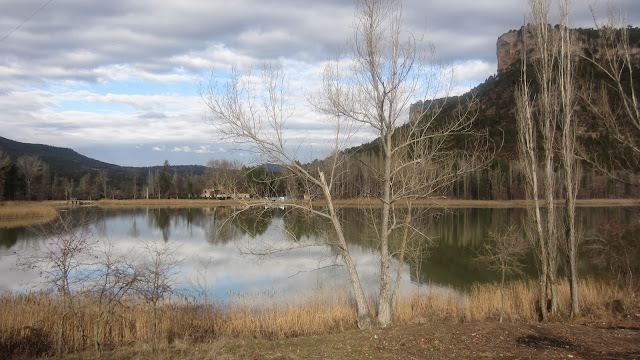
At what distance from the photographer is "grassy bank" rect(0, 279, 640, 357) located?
31.8ft

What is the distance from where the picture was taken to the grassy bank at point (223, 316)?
9695mm

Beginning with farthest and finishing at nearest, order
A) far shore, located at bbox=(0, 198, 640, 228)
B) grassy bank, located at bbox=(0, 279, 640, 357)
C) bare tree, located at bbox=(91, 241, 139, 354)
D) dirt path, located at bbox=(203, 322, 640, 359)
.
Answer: far shore, located at bbox=(0, 198, 640, 228), grassy bank, located at bbox=(0, 279, 640, 357), bare tree, located at bbox=(91, 241, 139, 354), dirt path, located at bbox=(203, 322, 640, 359)

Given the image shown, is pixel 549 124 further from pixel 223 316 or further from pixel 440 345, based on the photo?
pixel 223 316

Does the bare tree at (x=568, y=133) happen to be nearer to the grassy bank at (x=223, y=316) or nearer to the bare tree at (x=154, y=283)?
the grassy bank at (x=223, y=316)

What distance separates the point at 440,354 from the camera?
7.98m

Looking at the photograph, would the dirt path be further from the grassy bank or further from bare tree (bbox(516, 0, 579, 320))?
bare tree (bbox(516, 0, 579, 320))

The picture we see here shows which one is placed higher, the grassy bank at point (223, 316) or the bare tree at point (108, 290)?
the bare tree at point (108, 290)

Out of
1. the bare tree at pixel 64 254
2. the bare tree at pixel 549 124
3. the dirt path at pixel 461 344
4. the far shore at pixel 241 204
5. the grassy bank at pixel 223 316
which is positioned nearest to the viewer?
the dirt path at pixel 461 344

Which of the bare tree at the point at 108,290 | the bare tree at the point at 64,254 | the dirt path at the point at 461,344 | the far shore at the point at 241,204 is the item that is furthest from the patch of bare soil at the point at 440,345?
the far shore at the point at 241,204

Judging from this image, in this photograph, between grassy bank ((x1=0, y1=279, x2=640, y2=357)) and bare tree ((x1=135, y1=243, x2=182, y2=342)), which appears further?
grassy bank ((x1=0, y1=279, x2=640, y2=357))

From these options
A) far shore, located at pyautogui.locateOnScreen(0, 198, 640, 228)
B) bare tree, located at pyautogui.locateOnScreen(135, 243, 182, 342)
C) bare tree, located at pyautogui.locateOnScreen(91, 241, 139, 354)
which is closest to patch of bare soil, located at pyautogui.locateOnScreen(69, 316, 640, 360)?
bare tree, located at pyautogui.locateOnScreen(91, 241, 139, 354)

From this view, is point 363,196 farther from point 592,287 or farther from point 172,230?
point 172,230

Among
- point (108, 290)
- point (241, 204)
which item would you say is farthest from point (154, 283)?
point (241, 204)

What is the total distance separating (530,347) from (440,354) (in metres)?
1.67
